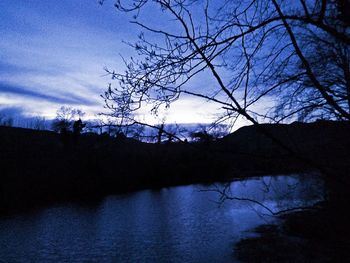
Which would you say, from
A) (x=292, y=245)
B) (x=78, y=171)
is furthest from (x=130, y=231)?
(x=78, y=171)

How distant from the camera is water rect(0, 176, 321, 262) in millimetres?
13094

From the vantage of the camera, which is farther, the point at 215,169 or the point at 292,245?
the point at 215,169

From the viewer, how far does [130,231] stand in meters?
16.6

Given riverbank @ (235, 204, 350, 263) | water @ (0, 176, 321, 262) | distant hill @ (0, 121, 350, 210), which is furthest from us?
Result: distant hill @ (0, 121, 350, 210)

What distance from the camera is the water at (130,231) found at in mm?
13094

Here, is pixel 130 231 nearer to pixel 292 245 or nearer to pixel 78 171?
pixel 292 245

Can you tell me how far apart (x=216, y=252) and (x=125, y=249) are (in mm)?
3617

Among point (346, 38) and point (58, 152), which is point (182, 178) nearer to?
point (58, 152)

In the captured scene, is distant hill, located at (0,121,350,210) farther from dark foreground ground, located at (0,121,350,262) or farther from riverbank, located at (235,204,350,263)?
riverbank, located at (235,204,350,263)

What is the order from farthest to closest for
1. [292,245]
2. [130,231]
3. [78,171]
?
1. [78,171]
2. [130,231]
3. [292,245]

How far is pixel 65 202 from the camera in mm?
26500

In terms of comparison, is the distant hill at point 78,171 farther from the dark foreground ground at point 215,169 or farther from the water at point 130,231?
the water at point 130,231

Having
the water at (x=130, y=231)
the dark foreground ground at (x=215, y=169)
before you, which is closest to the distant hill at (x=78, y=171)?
the dark foreground ground at (x=215, y=169)

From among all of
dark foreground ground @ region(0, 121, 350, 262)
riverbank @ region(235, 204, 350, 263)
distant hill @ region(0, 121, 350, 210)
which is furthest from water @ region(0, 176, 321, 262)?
distant hill @ region(0, 121, 350, 210)
